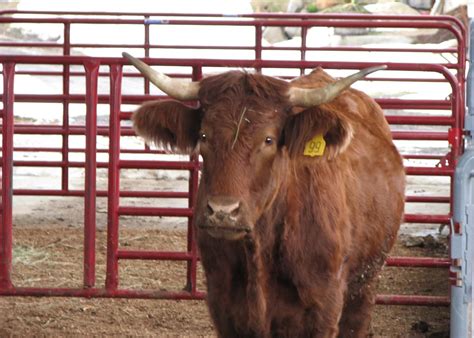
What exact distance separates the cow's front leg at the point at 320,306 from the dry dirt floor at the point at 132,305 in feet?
6.31

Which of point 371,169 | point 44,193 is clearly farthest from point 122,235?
point 371,169

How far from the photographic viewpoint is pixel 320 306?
539 cm

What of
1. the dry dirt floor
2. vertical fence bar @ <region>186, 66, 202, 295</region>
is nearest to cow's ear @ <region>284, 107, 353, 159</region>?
vertical fence bar @ <region>186, 66, 202, 295</region>

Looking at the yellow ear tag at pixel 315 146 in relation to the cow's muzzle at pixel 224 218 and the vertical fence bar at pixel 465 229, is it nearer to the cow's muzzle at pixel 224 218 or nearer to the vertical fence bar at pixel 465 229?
the cow's muzzle at pixel 224 218

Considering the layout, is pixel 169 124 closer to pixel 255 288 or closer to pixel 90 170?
pixel 255 288

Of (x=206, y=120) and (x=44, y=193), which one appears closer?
(x=206, y=120)

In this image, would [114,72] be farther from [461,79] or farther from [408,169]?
[461,79]

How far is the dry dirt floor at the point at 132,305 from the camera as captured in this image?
7.35 metres

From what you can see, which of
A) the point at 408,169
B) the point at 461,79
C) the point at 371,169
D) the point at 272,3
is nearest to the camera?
the point at 371,169

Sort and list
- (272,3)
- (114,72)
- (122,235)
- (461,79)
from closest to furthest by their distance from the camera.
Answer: (114,72), (461,79), (122,235), (272,3)

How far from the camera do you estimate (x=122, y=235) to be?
10.2 meters

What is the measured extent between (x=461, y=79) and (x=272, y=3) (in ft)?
72.2

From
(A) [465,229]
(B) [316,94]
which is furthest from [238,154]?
(A) [465,229]

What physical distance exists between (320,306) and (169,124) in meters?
1.11
